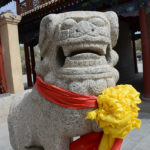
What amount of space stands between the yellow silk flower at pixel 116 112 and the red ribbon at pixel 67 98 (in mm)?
51

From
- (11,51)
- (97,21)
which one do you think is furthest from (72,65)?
(11,51)

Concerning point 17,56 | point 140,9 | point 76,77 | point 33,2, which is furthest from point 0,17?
point 76,77

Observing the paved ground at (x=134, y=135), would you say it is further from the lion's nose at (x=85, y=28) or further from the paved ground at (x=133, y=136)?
the lion's nose at (x=85, y=28)

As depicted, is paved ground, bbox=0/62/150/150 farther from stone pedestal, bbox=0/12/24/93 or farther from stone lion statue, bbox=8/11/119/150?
stone lion statue, bbox=8/11/119/150

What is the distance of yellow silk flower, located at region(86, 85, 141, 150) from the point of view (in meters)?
0.91

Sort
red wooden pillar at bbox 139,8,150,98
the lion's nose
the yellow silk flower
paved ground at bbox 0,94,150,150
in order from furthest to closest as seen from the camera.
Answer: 1. red wooden pillar at bbox 139,8,150,98
2. paved ground at bbox 0,94,150,150
3. the lion's nose
4. the yellow silk flower

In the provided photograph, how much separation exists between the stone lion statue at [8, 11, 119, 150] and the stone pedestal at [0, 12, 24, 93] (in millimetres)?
2711

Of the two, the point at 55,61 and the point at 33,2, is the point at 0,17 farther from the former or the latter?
the point at 55,61

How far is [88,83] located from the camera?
0.99m

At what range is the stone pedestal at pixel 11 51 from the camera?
11.9 ft

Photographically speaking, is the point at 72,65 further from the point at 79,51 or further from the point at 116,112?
the point at 116,112

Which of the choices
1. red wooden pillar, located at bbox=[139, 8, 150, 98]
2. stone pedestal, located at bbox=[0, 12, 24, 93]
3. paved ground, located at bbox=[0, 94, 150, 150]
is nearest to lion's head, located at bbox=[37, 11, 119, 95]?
paved ground, located at bbox=[0, 94, 150, 150]

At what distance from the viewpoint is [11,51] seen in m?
3.68

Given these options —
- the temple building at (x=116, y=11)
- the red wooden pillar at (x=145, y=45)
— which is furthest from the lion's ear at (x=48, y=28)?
the red wooden pillar at (x=145, y=45)
